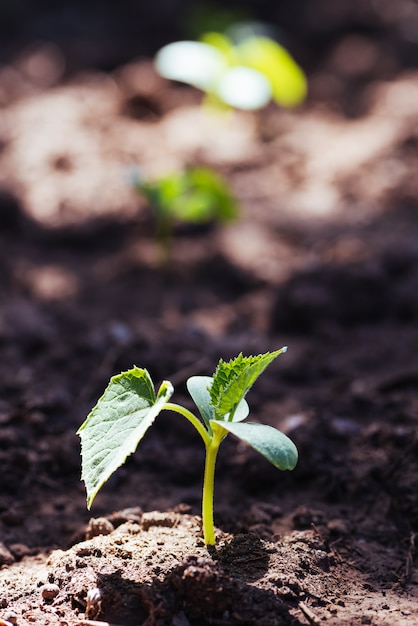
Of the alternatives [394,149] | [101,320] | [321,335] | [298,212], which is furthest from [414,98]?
[101,320]

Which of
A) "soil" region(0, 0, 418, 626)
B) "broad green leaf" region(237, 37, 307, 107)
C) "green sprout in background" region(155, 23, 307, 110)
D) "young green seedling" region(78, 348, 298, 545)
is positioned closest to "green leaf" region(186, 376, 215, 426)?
"young green seedling" region(78, 348, 298, 545)

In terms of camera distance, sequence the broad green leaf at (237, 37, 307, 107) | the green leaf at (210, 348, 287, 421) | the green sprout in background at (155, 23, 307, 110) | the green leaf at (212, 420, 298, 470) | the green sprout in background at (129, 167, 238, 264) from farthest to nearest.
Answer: the broad green leaf at (237, 37, 307, 107)
the green sprout in background at (155, 23, 307, 110)
the green sprout in background at (129, 167, 238, 264)
the green leaf at (210, 348, 287, 421)
the green leaf at (212, 420, 298, 470)

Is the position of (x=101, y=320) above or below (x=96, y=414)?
above

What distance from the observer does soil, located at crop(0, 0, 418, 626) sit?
1.45 metres

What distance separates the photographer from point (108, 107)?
13.0 feet

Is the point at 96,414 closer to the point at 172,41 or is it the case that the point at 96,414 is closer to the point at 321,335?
the point at 321,335

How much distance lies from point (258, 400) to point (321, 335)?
1.42ft

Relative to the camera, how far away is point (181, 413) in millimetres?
1355

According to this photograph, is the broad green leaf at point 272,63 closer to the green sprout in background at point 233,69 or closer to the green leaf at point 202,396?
the green sprout in background at point 233,69

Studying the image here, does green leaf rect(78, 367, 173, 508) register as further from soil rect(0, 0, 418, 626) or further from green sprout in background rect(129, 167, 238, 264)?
green sprout in background rect(129, 167, 238, 264)

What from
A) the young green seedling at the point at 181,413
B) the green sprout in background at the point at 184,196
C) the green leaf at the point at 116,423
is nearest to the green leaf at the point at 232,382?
the young green seedling at the point at 181,413

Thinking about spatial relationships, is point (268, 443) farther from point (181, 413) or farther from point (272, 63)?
point (272, 63)

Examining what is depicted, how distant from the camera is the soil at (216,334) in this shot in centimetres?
145

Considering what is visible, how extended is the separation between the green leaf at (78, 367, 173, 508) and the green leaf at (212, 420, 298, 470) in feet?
0.44
